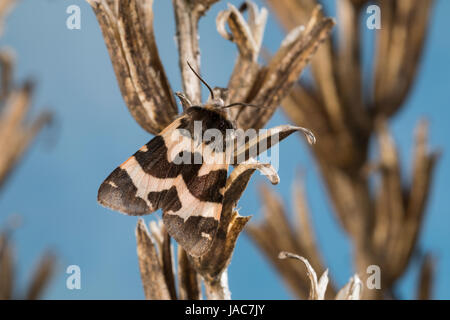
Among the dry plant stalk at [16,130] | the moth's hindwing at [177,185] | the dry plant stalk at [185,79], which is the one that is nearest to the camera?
the moth's hindwing at [177,185]

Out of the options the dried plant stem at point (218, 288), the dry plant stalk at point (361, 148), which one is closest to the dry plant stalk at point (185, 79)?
the dried plant stem at point (218, 288)

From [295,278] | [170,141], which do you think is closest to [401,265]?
[295,278]

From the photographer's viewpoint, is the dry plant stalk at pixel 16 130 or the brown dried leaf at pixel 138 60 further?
the dry plant stalk at pixel 16 130

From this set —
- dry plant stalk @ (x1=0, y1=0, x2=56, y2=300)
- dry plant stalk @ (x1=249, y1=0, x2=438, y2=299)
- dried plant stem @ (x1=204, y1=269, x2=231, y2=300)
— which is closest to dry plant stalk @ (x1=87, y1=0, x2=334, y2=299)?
dried plant stem @ (x1=204, y1=269, x2=231, y2=300)

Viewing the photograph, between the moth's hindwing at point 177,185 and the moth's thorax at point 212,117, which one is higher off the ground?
the moth's thorax at point 212,117

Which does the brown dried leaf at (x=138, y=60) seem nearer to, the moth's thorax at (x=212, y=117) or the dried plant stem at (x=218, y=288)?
the moth's thorax at (x=212, y=117)

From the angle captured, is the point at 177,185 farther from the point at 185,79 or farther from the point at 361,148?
the point at 361,148

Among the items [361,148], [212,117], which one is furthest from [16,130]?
[212,117]

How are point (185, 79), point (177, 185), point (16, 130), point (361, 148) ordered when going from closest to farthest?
point (177, 185), point (185, 79), point (361, 148), point (16, 130)
